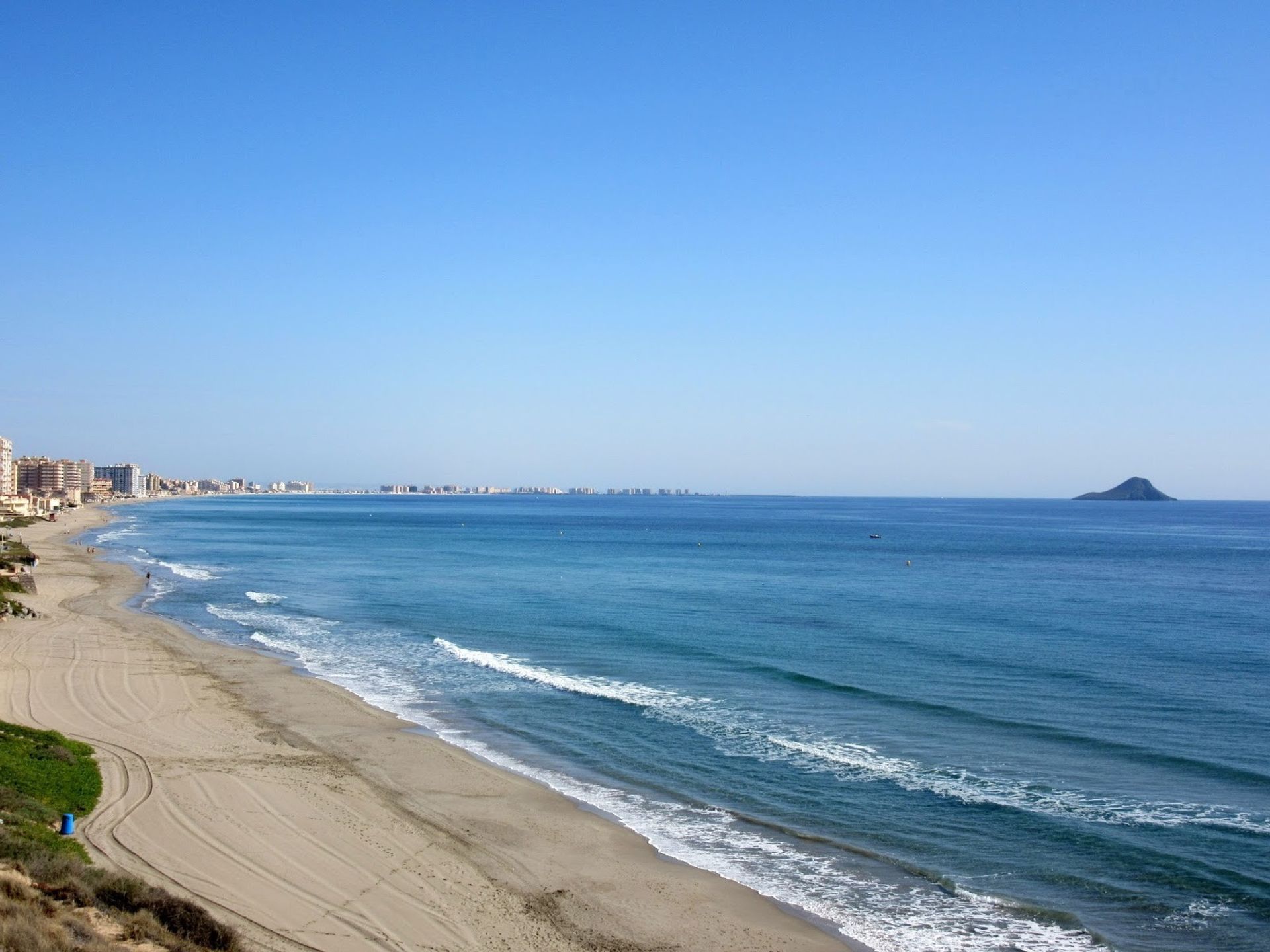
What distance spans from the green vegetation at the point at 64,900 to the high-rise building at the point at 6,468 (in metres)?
173

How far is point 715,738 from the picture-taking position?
24672 millimetres

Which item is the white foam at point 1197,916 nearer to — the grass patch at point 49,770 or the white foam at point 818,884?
the white foam at point 818,884

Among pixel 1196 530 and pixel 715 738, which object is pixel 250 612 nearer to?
pixel 715 738

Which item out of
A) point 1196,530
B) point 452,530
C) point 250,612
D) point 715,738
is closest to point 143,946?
point 715,738

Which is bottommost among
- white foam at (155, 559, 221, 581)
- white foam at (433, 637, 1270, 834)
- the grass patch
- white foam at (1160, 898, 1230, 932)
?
white foam at (155, 559, 221, 581)

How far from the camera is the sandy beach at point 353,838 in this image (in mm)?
14078

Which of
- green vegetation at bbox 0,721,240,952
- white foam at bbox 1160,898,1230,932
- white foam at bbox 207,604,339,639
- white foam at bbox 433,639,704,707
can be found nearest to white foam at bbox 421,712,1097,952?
white foam at bbox 1160,898,1230,932

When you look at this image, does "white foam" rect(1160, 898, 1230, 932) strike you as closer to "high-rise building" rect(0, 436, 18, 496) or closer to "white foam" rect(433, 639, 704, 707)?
"white foam" rect(433, 639, 704, 707)

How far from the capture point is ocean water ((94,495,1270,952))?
16.1 metres

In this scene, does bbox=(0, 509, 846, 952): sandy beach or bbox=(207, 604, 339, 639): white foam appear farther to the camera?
bbox=(207, 604, 339, 639): white foam

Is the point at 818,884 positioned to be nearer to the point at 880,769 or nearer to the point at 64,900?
the point at 880,769

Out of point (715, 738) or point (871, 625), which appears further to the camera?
point (871, 625)

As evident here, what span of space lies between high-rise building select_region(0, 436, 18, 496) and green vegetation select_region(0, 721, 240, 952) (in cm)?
17346

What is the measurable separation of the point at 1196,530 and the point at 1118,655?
132 m
